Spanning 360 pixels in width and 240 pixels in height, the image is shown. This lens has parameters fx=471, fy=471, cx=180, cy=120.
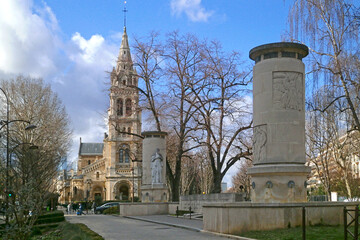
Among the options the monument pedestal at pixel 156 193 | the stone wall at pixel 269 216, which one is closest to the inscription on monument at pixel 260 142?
the stone wall at pixel 269 216

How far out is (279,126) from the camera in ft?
57.3

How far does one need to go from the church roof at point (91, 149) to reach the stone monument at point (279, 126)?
128853 millimetres

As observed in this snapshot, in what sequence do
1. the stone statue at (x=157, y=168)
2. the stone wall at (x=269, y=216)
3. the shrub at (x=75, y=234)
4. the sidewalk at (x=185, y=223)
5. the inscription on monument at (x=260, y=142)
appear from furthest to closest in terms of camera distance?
1. the stone statue at (x=157, y=168)
2. the sidewalk at (x=185, y=223)
3. the inscription on monument at (x=260, y=142)
4. the stone wall at (x=269, y=216)
5. the shrub at (x=75, y=234)

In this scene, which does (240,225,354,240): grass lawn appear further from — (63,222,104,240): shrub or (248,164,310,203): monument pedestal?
(63,222,104,240): shrub

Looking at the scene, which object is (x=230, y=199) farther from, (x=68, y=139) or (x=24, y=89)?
(x=68, y=139)

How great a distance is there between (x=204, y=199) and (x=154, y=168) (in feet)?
27.1

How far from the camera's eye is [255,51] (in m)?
18.5

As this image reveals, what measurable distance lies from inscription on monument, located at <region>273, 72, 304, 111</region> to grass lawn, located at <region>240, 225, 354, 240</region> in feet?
15.4

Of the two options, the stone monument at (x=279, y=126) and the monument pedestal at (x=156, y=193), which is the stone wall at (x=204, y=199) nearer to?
the monument pedestal at (x=156, y=193)

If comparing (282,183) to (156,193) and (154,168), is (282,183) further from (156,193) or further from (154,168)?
(156,193)

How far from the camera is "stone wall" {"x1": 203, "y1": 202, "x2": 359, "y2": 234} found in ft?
50.8

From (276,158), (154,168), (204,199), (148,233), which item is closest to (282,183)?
(276,158)

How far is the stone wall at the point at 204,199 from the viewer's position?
24844 mm

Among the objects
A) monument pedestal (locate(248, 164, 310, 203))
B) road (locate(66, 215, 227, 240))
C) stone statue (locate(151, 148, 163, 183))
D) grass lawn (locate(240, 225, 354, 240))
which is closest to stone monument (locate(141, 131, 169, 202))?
stone statue (locate(151, 148, 163, 183))
